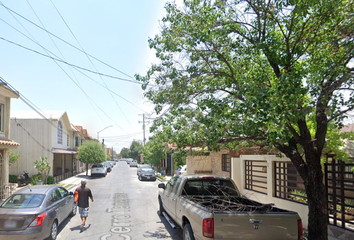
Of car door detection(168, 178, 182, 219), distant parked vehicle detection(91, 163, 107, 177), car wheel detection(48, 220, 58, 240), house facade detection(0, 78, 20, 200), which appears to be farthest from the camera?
distant parked vehicle detection(91, 163, 107, 177)

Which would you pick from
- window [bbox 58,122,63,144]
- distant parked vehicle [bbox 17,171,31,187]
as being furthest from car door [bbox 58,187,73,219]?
window [bbox 58,122,63,144]

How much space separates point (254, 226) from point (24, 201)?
5.89 meters

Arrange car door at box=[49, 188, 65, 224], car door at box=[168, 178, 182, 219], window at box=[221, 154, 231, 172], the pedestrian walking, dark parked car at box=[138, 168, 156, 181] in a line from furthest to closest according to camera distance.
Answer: dark parked car at box=[138, 168, 156, 181]
window at box=[221, 154, 231, 172]
the pedestrian walking
car door at box=[49, 188, 65, 224]
car door at box=[168, 178, 182, 219]

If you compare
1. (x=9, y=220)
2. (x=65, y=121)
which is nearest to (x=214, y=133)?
(x=9, y=220)

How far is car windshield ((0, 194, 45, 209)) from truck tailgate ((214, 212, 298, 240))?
482cm

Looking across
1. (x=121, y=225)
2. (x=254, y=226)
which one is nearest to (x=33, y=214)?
(x=121, y=225)

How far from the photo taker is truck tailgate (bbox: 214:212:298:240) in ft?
15.6

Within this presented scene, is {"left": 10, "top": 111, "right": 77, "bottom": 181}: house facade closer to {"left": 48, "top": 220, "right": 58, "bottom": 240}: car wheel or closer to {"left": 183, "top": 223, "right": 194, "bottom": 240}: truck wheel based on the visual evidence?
{"left": 48, "top": 220, "right": 58, "bottom": 240}: car wheel

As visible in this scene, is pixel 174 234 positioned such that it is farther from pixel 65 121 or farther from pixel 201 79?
pixel 65 121

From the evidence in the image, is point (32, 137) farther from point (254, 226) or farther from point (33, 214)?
point (254, 226)

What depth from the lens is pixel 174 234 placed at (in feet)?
25.4

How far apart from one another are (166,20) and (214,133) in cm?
378

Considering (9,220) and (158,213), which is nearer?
(9,220)

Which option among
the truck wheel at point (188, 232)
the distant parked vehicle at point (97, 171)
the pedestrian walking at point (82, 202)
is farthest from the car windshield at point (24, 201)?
the distant parked vehicle at point (97, 171)
